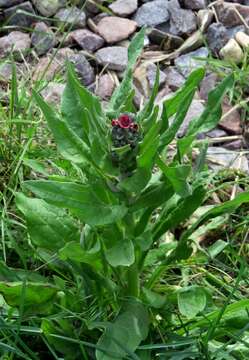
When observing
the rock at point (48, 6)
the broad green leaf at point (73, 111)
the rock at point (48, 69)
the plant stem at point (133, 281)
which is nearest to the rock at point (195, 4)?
the rock at point (48, 6)

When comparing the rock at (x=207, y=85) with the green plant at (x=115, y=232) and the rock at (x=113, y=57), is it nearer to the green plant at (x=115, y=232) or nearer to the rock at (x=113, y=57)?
the rock at (x=113, y=57)

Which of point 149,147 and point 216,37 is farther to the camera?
point 216,37

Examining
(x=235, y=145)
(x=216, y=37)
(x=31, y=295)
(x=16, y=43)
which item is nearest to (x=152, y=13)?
(x=216, y=37)

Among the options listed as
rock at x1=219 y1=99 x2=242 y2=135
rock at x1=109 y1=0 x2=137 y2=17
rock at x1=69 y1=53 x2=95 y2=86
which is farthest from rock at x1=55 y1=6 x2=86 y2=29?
rock at x1=219 y1=99 x2=242 y2=135

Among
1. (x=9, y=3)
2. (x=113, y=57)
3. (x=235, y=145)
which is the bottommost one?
(x=235, y=145)

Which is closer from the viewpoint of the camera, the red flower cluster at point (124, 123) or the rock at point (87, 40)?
the red flower cluster at point (124, 123)

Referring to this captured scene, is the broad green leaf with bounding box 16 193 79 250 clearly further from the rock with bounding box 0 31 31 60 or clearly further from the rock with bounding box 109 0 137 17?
the rock with bounding box 109 0 137 17

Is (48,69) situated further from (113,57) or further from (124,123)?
(124,123)
